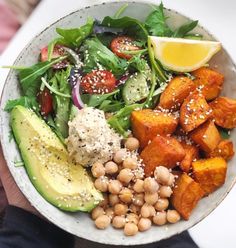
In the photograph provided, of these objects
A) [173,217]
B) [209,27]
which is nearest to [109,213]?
[173,217]

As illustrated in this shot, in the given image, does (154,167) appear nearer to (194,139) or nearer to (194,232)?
(194,139)

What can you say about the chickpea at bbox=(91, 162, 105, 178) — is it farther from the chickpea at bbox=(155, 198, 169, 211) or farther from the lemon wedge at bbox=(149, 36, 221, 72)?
the lemon wedge at bbox=(149, 36, 221, 72)

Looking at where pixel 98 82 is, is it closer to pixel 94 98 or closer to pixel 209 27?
pixel 94 98

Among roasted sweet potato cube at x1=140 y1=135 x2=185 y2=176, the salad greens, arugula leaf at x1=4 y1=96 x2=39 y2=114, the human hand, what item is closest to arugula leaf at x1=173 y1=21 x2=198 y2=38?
the salad greens

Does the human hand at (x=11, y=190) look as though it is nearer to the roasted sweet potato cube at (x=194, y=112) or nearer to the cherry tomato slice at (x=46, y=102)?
the cherry tomato slice at (x=46, y=102)

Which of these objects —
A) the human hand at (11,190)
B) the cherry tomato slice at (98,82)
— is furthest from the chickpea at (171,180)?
the human hand at (11,190)

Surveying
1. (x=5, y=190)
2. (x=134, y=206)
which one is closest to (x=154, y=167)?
(x=134, y=206)

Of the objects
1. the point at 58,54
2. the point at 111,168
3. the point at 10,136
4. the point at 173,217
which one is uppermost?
the point at 58,54
